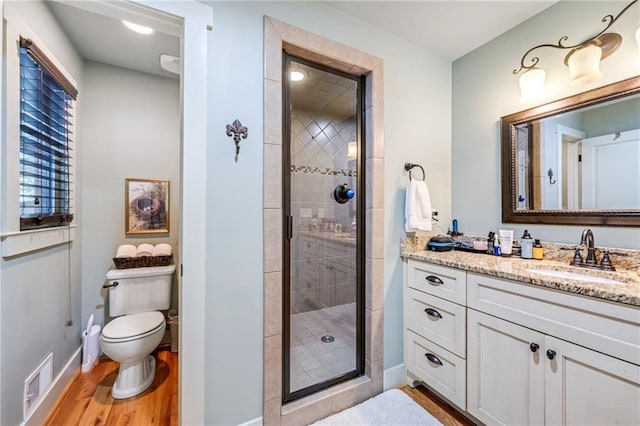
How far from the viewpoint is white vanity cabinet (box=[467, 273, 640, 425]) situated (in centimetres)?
97

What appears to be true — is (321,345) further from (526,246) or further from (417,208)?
(526,246)

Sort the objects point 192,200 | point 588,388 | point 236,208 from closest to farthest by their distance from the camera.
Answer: point 588,388
point 192,200
point 236,208

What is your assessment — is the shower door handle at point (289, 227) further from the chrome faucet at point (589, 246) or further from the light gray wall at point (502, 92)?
the chrome faucet at point (589, 246)

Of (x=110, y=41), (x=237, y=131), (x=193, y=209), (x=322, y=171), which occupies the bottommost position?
(x=193, y=209)

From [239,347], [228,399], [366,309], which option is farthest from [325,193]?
[228,399]

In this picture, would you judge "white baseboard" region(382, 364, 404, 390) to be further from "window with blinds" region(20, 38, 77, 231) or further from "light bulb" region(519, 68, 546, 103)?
"window with blinds" region(20, 38, 77, 231)

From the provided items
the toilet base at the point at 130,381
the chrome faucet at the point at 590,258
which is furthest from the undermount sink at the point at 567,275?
the toilet base at the point at 130,381

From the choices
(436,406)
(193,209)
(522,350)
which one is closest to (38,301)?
(193,209)

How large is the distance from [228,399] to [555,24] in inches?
113

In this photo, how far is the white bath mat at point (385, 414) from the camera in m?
1.52

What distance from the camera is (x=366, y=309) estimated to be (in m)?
Result: 1.81

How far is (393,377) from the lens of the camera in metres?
1.85

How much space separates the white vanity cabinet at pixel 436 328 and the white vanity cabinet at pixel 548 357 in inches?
2.2

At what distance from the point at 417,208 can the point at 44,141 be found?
2.45 meters
